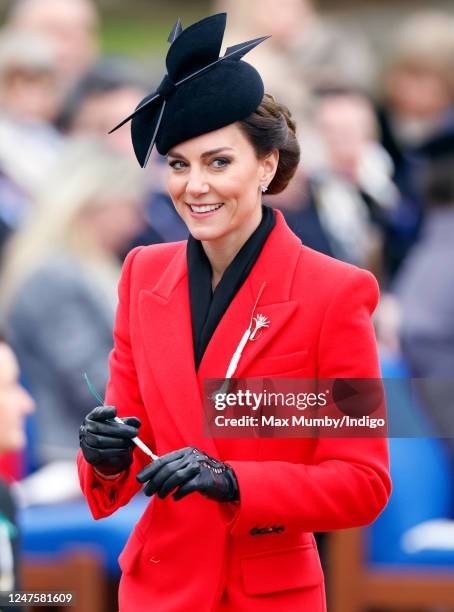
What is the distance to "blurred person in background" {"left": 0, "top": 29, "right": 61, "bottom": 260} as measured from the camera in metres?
5.98

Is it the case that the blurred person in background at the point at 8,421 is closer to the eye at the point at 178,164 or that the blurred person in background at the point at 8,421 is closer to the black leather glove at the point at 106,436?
the black leather glove at the point at 106,436

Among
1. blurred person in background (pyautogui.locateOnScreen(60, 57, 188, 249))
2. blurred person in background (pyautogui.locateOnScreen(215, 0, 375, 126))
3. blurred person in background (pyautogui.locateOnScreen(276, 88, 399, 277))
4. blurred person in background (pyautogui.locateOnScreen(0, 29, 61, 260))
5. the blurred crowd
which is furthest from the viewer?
blurred person in background (pyautogui.locateOnScreen(215, 0, 375, 126))

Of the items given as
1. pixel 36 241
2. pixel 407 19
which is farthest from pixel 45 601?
pixel 407 19

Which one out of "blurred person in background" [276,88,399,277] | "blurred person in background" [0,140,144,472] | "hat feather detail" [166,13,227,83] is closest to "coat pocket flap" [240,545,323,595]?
"hat feather detail" [166,13,227,83]

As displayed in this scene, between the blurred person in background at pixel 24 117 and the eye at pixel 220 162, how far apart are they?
10.8 feet

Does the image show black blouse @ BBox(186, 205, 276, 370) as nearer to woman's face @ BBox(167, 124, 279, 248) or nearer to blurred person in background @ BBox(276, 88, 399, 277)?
woman's face @ BBox(167, 124, 279, 248)

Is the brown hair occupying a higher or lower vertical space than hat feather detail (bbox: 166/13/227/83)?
lower

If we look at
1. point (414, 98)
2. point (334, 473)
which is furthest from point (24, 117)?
point (334, 473)

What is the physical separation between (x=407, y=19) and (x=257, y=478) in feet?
30.0

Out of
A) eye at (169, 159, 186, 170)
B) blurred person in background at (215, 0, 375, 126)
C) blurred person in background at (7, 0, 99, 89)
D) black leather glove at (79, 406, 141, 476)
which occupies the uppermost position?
blurred person in background at (7, 0, 99, 89)

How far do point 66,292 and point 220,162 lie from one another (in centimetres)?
269

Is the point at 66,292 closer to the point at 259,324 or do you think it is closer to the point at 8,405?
the point at 8,405

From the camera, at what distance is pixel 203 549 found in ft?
8.69

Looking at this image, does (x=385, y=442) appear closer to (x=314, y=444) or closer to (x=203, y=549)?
(x=314, y=444)
